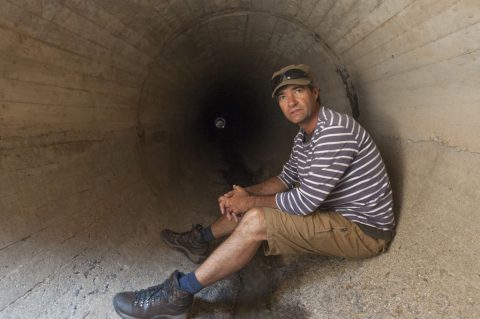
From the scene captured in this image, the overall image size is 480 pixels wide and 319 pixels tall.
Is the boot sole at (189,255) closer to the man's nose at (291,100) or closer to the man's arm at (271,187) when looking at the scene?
the man's arm at (271,187)

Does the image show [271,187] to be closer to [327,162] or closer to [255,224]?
[255,224]

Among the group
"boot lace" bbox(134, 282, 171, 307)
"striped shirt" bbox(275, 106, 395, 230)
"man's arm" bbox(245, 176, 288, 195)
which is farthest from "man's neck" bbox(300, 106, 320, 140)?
"boot lace" bbox(134, 282, 171, 307)

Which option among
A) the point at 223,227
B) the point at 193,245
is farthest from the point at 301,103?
the point at 193,245

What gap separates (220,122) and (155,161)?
3783 mm

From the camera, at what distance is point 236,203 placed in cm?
268

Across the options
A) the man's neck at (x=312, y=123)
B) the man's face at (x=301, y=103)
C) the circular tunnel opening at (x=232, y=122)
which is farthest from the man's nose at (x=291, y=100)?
the circular tunnel opening at (x=232, y=122)

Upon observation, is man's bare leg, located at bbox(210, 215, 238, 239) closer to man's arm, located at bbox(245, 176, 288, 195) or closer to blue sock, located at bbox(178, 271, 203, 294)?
man's arm, located at bbox(245, 176, 288, 195)

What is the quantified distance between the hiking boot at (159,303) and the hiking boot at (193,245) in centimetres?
68

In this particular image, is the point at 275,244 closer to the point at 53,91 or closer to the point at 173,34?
the point at 53,91

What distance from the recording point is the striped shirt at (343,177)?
90.2 inches

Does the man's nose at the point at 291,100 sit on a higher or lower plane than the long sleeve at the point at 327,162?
higher

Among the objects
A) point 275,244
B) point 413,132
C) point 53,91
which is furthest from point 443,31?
point 53,91

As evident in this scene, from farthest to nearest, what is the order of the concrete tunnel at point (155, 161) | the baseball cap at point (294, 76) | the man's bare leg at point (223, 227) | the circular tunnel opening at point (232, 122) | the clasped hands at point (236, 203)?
1. the circular tunnel opening at point (232, 122)
2. the man's bare leg at point (223, 227)
3. the clasped hands at point (236, 203)
4. the baseball cap at point (294, 76)
5. the concrete tunnel at point (155, 161)

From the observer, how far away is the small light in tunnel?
25.8ft
